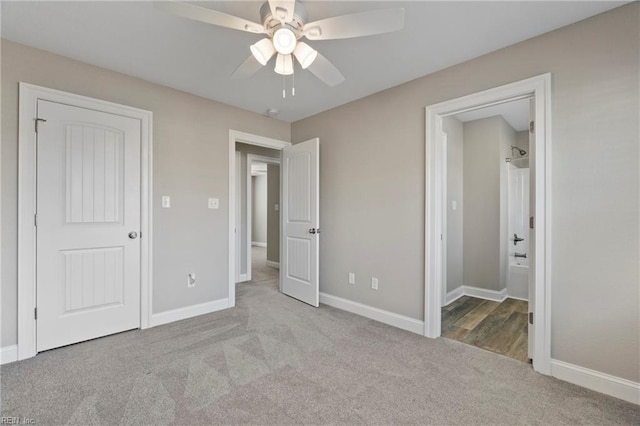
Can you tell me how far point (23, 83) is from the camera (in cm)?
220

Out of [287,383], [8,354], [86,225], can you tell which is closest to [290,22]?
[287,383]

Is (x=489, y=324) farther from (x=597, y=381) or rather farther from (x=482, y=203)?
(x=482, y=203)

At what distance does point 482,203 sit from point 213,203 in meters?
3.56

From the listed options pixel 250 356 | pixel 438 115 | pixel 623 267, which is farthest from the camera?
pixel 438 115

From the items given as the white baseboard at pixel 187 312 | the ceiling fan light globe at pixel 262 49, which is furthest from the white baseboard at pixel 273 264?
the ceiling fan light globe at pixel 262 49

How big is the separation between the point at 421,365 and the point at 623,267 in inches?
56.3

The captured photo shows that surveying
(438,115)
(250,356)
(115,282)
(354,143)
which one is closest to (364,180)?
(354,143)

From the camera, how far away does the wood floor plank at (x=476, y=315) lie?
297 centimetres

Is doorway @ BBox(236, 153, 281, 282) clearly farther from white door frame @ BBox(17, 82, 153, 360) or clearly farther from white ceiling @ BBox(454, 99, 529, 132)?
white ceiling @ BBox(454, 99, 529, 132)

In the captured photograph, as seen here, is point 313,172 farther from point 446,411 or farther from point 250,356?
point 446,411

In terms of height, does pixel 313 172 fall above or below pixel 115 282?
above

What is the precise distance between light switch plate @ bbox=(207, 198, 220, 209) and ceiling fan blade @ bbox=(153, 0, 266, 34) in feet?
6.94

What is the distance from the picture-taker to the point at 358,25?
4.83 feet

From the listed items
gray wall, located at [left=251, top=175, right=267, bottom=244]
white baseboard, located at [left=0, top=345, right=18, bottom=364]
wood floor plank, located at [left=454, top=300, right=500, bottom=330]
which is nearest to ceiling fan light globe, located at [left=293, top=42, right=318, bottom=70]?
wood floor plank, located at [left=454, top=300, right=500, bottom=330]
